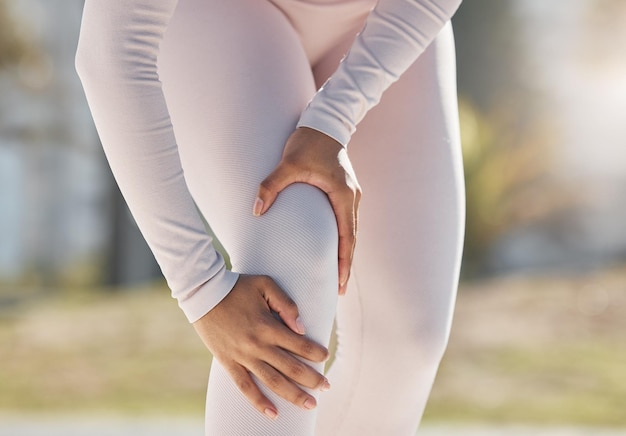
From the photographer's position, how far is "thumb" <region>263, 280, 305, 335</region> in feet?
2.89

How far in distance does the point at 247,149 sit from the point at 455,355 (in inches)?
150

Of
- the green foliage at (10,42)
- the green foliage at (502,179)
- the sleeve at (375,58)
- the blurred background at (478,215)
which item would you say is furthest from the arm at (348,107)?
the green foliage at (10,42)

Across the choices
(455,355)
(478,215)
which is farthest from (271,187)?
(478,215)

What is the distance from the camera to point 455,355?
463cm

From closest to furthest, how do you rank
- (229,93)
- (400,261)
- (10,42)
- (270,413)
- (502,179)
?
(270,413), (229,93), (400,261), (10,42), (502,179)

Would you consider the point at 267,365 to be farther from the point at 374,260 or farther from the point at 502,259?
the point at 502,259

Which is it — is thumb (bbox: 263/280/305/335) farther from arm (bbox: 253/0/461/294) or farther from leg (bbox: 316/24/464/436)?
leg (bbox: 316/24/464/436)

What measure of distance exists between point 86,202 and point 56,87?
729 millimetres

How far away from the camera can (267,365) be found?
2.94 ft

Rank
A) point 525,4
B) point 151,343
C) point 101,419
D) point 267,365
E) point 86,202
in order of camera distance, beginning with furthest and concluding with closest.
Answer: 1. point 525,4
2. point 86,202
3. point 151,343
4. point 101,419
5. point 267,365

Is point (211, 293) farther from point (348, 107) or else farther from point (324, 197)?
point (348, 107)

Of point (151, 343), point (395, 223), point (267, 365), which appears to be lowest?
point (267, 365)

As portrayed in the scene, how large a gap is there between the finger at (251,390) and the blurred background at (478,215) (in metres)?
3.62

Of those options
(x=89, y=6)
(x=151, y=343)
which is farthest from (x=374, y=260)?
(x=151, y=343)
